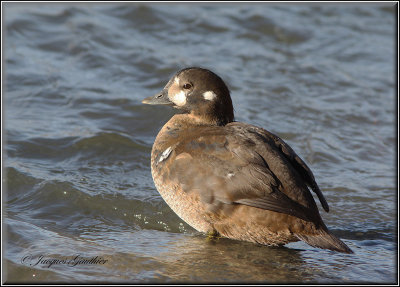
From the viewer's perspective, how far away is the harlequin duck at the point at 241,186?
479 centimetres

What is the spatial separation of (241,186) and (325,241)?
78 cm

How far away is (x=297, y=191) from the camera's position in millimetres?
4832

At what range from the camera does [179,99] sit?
577cm

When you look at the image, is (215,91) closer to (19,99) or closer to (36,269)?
(36,269)

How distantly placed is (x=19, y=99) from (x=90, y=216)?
290 cm

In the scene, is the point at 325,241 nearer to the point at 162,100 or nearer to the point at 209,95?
the point at 209,95

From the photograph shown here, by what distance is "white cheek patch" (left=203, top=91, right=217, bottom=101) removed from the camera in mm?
5594

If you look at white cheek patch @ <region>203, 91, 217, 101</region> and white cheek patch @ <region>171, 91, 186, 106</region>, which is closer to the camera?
white cheek patch @ <region>203, 91, 217, 101</region>

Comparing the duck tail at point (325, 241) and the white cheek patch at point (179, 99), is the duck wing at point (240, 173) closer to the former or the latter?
the duck tail at point (325, 241)

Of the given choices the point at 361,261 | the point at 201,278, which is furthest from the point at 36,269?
the point at 361,261

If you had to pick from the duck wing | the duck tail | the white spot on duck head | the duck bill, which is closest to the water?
the duck tail

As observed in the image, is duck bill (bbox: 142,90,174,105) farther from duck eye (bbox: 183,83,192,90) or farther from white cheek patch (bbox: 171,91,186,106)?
duck eye (bbox: 183,83,192,90)

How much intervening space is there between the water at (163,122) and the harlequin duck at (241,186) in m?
0.26

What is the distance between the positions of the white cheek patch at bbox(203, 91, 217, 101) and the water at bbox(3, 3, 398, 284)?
1.19m
